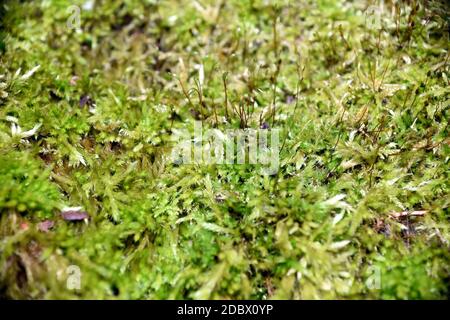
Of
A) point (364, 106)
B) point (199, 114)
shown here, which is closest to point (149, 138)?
point (199, 114)

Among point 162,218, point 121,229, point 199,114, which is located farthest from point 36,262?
point 199,114

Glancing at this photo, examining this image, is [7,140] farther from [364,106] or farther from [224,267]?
[364,106]

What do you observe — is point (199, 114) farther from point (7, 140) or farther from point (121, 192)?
point (7, 140)

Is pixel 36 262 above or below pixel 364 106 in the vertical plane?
below

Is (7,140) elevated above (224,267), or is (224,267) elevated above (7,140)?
(7,140)

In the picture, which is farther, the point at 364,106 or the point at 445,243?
the point at 364,106

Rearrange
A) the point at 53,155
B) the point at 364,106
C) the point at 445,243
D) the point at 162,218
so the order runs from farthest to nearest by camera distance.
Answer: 1. the point at 364,106
2. the point at 53,155
3. the point at 162,218
4. the point at 445,243
